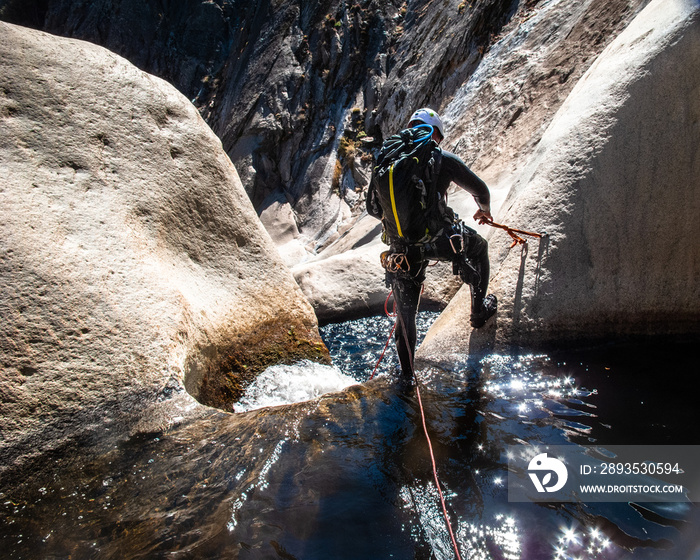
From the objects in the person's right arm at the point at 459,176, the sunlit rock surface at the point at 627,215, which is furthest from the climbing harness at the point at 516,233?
the person's right arm at the point at 459,176

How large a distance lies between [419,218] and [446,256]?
0.62 m

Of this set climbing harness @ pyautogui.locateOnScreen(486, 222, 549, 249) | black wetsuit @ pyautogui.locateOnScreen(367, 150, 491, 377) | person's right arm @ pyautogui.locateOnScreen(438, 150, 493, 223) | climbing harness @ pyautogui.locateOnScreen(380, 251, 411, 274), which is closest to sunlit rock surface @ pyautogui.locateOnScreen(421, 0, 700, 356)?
climbing harness @ pyautogui.locateOnScreen(486, 222, 549, 249)

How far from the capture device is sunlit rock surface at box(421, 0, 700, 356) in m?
4.45

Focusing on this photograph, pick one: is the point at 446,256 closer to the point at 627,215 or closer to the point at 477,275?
the point at 477,275

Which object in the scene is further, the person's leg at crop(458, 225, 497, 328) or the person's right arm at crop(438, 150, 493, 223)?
the person's leg at crop(458, 225, 497, 328)

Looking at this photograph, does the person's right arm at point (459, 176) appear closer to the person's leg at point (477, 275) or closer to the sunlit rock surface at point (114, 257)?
the person's leg at point (477, 275)

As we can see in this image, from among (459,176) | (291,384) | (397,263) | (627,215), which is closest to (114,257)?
(291,384)

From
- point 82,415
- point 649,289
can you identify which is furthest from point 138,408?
point 649,289

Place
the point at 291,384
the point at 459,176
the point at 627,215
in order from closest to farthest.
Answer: the point at 459,176, the point at 627,215, the point at 291,384

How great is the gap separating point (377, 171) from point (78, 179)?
287 centimetres

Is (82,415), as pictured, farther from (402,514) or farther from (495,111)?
(495,111)

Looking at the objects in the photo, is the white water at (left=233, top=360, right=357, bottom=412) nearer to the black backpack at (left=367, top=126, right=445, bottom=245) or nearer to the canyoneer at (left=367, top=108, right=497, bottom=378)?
the canyoneer at (left=367, top=108, right=497, bottom=378)

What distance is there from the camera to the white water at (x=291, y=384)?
15.4 feet

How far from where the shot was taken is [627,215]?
15.0 feet
